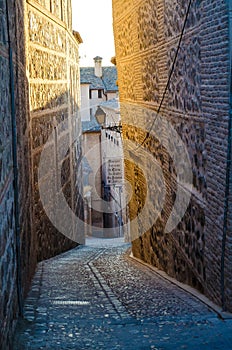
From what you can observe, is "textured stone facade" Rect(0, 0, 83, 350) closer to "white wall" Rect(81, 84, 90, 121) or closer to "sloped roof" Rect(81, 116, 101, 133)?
"sloped roof" Rect(81, 116, 101, 133)

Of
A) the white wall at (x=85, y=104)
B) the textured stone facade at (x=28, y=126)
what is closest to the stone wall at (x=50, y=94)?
the textured stone facade at (x=28, y=126)

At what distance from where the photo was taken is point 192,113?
Result: 22.4ft

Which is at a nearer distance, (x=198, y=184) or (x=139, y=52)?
(x=198, y=184)

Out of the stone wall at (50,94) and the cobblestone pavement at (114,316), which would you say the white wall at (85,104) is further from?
the cobblestone pavement at (114,316)

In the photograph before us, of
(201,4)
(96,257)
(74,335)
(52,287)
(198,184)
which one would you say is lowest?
(96,257)

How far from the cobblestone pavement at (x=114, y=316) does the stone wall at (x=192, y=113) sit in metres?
0.43

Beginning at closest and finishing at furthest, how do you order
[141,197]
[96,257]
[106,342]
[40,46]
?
[106,342] → [40,46] → [141,197] → [96,257]

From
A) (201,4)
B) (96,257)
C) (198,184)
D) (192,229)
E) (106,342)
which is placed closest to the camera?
(106,342)

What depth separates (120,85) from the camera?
1266 cm

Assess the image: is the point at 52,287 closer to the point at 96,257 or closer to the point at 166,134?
the point at 166,134

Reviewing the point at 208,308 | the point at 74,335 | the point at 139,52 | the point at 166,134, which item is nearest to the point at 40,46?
the point at 139,52

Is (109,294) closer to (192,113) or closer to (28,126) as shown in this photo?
(192,113)

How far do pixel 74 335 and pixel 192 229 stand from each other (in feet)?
8.58

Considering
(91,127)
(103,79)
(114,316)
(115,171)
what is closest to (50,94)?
(114,316)
